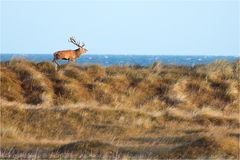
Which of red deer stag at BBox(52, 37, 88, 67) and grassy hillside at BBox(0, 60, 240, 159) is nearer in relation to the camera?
grassy hillside at BBox(0, 60, 240, 159)

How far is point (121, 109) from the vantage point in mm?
26344

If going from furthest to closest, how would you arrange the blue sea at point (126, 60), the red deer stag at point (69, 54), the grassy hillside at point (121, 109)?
the blue sea at point (126, 60)
the red deer stag at point (69, 54)
the grassy hillside at point (121, 109)

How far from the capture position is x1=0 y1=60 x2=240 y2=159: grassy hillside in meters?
18.5

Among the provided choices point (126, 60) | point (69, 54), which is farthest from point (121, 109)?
point (126, 60)

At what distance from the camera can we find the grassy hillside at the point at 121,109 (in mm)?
18531

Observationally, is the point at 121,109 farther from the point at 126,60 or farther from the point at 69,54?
the point at 126,60

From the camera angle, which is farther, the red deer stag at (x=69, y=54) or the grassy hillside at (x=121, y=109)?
the red deer stag at (x=69, y=54)

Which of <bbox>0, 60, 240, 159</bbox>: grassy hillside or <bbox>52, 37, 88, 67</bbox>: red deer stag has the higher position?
<bbox>52, 37, 88, 67</bbox>: red deer stag

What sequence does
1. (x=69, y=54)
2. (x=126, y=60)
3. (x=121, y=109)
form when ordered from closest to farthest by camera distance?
(x=121, y=109)
(x=69, y=54)
(x=126, y=60)

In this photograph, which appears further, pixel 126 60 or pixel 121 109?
pixel 126 60

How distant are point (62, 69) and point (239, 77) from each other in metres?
8.75

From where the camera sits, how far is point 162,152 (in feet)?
58.1

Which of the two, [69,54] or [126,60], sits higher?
[69,54]

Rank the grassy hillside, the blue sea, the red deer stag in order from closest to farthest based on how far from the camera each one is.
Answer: the grassy hillside, the red deer stag, the blue sea
